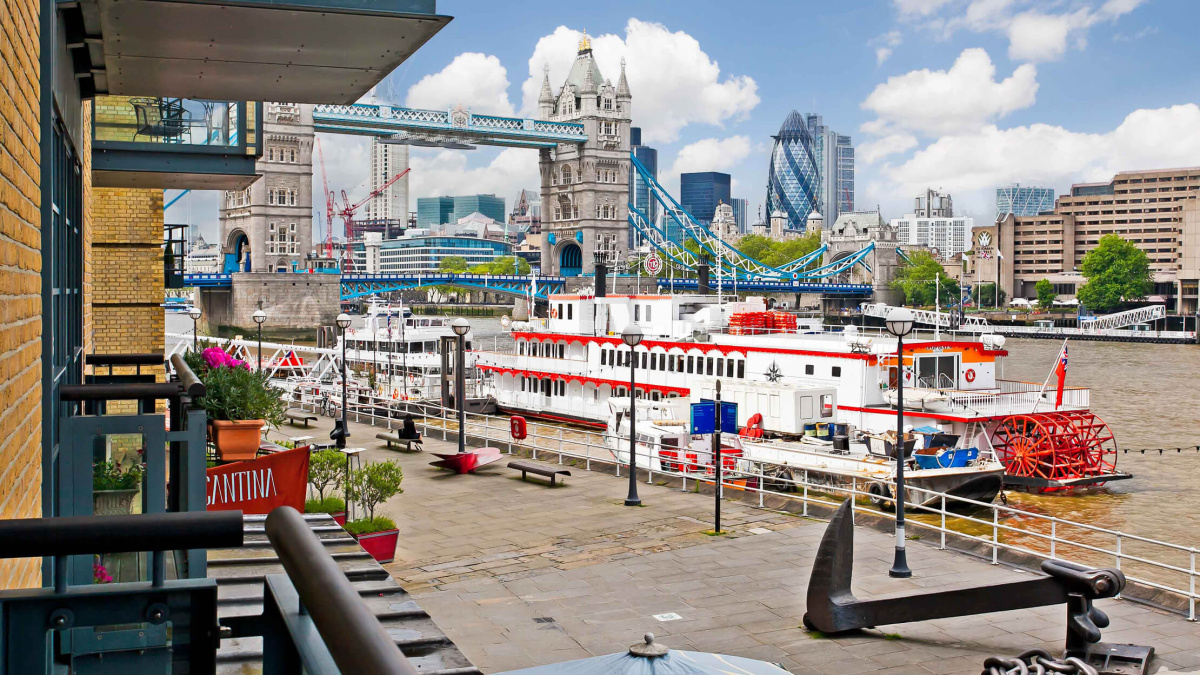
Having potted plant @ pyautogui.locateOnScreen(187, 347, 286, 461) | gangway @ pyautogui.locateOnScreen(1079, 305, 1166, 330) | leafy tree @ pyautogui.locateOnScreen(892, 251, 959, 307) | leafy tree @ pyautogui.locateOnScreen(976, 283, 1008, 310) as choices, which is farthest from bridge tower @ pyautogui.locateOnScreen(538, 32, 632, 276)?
potted plant @ pyautogui.locateOnScreen(187, 347, 286, 461)

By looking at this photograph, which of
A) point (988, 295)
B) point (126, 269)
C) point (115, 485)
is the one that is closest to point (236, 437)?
point (126, 269)

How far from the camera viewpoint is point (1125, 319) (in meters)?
106

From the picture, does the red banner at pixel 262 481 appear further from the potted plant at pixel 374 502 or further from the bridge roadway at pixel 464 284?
the bridge roadway at pixel 464 284

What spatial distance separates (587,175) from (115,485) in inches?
4502

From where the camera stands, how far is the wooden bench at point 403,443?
77.4ft

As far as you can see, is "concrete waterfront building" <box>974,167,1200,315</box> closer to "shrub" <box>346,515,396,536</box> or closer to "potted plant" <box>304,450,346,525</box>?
"potted plant" <box>304,450,346,525</box>

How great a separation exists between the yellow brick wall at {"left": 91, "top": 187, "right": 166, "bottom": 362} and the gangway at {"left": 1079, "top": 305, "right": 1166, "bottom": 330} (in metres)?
104

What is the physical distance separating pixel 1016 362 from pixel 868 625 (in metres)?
62.1

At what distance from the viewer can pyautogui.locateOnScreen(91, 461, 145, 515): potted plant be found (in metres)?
5.27

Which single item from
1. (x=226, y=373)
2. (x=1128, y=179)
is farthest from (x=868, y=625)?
(x=1128, y=179)

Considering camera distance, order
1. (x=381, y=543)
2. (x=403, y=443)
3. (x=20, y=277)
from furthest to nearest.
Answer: (x=403, y=443) → (x=381, y=543) → (x=20, y=277)

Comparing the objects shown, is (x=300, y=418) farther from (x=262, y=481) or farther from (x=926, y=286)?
(x=926, y=286)

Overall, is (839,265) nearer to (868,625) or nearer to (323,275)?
(323,275)

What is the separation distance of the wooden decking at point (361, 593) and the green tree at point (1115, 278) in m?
123
